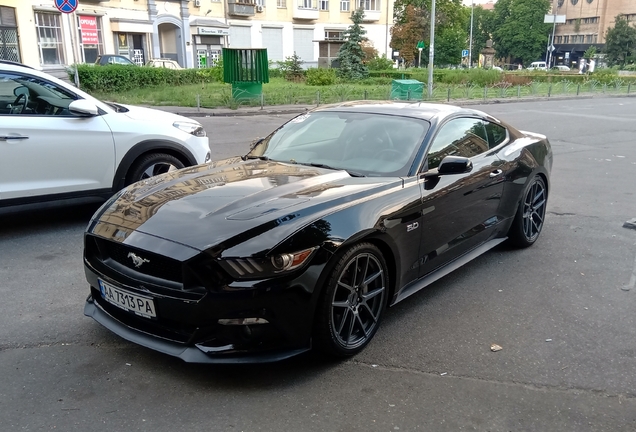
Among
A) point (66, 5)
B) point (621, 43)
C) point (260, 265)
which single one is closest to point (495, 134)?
point (260, 265)

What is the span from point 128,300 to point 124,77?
2310 cm

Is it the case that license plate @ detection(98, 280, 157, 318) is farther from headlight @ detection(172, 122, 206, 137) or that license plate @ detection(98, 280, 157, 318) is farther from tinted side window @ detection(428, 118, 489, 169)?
headlight @ detection(172, 122, 206, 137)

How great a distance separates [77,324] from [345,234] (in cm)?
204

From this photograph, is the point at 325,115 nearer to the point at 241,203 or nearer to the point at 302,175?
the point at 302,175

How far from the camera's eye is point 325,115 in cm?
506

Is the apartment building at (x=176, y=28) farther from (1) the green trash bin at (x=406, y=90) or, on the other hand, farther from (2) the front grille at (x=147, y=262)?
(2) the front grille at (x=147, y=262)

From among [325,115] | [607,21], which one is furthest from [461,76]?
[607,21]

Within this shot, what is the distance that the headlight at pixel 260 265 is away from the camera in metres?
3.08

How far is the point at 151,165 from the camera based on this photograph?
6570mm

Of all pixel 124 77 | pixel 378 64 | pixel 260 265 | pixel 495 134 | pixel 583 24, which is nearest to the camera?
pixel 260 265

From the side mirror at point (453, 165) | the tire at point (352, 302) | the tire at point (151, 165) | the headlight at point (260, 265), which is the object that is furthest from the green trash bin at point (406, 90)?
the headlight at point (260, 265)

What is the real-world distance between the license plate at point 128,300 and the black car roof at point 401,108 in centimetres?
256

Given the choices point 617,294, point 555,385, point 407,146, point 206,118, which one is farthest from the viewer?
point 206,118

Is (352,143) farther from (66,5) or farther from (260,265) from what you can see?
(66,5)
